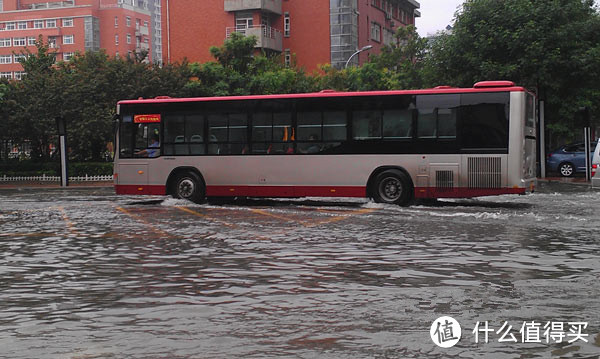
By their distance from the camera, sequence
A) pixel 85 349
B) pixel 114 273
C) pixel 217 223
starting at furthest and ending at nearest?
pixel 217 223 → pixel 114 273 → pixel 85 349

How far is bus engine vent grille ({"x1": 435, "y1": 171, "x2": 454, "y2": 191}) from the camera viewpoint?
20188mm

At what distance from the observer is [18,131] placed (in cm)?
4328

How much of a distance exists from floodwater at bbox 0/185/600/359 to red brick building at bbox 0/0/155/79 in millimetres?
91723

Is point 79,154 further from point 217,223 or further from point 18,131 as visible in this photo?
point 217,223

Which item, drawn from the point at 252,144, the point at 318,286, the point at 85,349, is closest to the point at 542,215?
the point at 252,144

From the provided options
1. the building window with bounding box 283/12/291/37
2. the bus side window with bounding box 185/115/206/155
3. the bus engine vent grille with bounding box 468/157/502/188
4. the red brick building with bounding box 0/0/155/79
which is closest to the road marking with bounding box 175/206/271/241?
the bus side window with bounding box 185/115/206/155

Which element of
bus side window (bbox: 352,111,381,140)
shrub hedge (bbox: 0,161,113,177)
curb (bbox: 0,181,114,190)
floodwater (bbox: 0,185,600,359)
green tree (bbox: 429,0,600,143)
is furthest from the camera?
shrub hedge (bbox: 0,161,113,177)


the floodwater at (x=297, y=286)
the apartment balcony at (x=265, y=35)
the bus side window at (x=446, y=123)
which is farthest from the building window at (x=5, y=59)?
the floodwater at (x=297, y=286)

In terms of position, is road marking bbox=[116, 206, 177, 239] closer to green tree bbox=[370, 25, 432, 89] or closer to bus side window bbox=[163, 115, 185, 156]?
bus side window bbox=[163, 115, 185, 156]

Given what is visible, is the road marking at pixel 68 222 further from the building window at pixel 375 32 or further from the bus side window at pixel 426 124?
the building window at pixel 375 32

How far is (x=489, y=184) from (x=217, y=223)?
7.42 metres

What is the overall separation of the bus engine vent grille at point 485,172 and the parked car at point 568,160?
16929 millimetres

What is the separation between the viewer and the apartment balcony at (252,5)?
59125 millimetres

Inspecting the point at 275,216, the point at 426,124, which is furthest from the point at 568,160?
the point at 275,216
